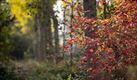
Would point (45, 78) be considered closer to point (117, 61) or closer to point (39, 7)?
point (117, 61)

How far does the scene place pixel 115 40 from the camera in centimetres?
1442

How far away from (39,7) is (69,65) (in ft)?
23.8

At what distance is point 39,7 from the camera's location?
2745 centimetres

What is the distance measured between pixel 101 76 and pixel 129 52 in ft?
4.57

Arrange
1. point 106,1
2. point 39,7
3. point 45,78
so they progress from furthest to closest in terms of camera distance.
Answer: point 39,7 < point 45,78 < point 106,1

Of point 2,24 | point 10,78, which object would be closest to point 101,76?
point 10,78

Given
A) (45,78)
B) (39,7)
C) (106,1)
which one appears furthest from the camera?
(39,7)

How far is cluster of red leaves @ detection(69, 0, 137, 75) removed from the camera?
1412 centimetres

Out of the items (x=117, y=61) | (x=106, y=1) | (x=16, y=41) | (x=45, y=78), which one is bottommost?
(x=16, y=41)

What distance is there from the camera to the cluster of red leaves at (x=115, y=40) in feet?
46.3

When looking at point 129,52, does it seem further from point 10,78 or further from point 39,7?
point 39,7

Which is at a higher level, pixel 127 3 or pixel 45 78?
pixel 127 3

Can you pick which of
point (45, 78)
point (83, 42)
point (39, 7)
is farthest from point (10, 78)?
point (83, 42)

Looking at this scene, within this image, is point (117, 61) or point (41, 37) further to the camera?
point (41, 37)
